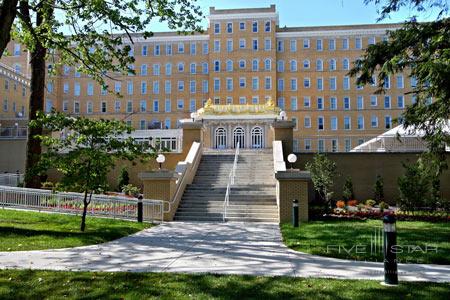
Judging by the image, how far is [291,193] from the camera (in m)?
17.0

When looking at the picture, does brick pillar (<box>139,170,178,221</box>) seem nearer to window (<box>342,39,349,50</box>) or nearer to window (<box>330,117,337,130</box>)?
window (<box>330,117,337,130</box>)

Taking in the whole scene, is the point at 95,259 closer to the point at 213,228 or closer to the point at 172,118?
the point at 213,228

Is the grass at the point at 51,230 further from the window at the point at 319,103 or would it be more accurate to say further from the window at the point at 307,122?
the window at the point at 319,103

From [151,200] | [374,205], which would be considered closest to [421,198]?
[374,205]

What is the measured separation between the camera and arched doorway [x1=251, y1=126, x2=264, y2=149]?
32844 millimetres

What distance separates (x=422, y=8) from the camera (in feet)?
43.1

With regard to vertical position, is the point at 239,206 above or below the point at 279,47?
below

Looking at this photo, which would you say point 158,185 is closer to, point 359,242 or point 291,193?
point 291,193

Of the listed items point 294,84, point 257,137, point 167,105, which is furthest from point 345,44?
point 257,137

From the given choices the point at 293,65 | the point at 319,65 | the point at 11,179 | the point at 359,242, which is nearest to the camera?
the point at 359,242

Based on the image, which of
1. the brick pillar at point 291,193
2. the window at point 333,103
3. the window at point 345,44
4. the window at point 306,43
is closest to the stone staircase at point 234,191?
the brick pillar at point 291,193

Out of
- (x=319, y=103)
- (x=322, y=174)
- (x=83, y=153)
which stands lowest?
(x=322, y=174)

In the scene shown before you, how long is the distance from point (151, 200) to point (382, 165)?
12811 mm

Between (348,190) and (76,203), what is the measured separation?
13.0 metres
